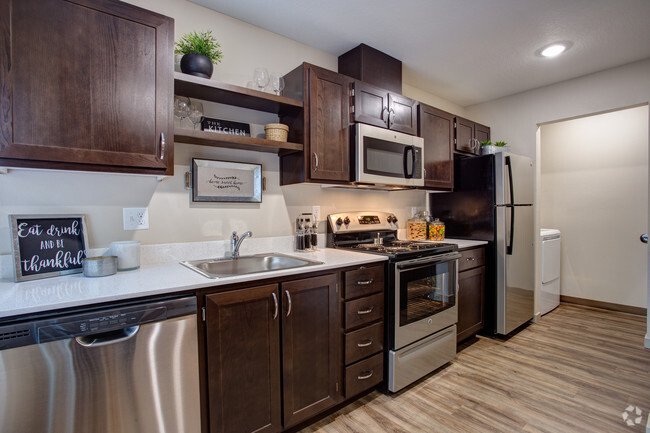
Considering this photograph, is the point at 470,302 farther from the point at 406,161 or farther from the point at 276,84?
the point at 276,84

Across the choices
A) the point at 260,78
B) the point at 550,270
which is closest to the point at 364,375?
the point at 260,78

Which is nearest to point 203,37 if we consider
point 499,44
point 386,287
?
point 386,287

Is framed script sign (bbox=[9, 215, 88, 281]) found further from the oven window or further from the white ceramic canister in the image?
the oven window

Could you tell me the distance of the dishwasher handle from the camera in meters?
1.11

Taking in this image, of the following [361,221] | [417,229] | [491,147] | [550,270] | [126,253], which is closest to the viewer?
[126,253]

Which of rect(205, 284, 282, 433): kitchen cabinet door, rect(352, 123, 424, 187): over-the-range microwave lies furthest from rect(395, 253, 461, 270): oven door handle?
rect(205, 284, 282, 433): kitchen cabinet door

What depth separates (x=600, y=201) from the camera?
12.2 feet

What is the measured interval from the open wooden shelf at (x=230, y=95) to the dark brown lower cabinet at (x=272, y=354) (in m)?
1.10

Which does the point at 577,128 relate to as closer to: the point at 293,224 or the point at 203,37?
the point at 293,224

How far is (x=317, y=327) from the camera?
1.72 m

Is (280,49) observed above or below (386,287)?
above

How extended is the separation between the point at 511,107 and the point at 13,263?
4390 millimetres

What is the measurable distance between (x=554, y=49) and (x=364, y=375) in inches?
116

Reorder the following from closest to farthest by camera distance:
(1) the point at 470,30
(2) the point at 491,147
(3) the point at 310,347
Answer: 1. (3) the point at 310,347
2. (1) the point at 470,30
3. (2) the point at 491,147
